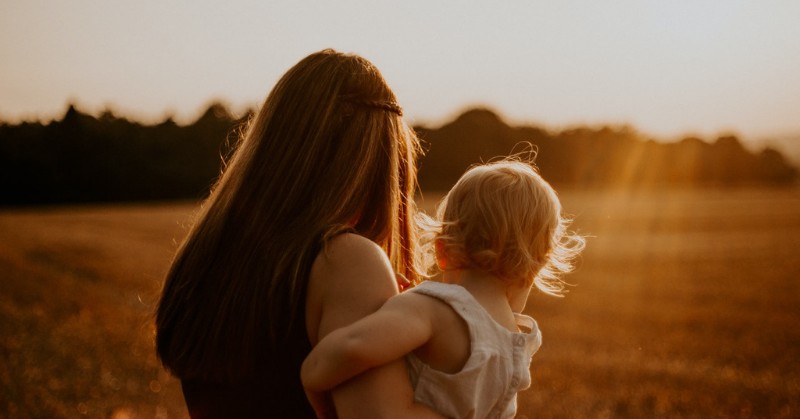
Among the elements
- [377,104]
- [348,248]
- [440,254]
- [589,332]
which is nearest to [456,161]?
[589,332]

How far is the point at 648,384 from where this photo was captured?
27.6 ft

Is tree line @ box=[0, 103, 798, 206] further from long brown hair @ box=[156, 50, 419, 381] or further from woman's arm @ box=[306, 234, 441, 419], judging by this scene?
woman's arm @ box=[306, 234, 441, 419]

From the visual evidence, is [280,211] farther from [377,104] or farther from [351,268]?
[377,104]

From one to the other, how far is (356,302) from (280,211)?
0.28m

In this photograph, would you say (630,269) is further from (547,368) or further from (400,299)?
(400,299)

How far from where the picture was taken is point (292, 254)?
5.15ft

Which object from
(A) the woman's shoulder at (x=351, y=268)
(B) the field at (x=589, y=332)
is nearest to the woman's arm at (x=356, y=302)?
(A) the woman's shoulder at (x=351, y=268)

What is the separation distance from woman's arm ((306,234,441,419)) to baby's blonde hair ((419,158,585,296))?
51 centimetres

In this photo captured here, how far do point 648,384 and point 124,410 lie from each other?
5.21 meters

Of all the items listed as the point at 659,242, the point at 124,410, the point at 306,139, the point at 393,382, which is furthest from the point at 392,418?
the point at 659,242

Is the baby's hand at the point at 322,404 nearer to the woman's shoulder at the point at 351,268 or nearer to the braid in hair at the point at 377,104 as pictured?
the woman's shoulder at the point at 351,268

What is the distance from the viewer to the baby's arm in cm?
149

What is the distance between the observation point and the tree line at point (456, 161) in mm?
37250

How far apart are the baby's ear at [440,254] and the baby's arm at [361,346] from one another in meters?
0.51
